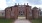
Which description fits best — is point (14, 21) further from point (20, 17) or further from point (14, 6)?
point (14, 6)

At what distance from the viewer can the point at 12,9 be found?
167 cm

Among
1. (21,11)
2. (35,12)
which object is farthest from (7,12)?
(35,12)

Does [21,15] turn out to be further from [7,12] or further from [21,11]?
[7,12]

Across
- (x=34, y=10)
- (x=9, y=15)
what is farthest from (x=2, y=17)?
(x=34, y=10)

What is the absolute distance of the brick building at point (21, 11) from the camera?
1.66 m

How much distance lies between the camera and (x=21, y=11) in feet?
5.46

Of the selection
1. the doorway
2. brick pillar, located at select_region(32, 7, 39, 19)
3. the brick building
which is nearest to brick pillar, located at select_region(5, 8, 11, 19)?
the brick building

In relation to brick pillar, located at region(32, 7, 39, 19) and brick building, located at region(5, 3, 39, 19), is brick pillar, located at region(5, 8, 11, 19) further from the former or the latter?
brick pillar, located at region(32, 7, 39, 19)

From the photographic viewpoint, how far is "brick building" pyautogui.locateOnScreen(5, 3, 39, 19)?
1.66m

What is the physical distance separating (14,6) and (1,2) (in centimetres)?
27

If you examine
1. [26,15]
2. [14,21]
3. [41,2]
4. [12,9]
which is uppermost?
[41,2]

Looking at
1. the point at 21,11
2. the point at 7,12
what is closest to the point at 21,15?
the point at 21,11

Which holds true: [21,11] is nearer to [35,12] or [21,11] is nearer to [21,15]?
[21,15]

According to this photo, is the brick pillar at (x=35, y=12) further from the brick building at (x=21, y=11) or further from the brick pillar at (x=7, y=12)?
the brick pillar at (x=7, y=12)
